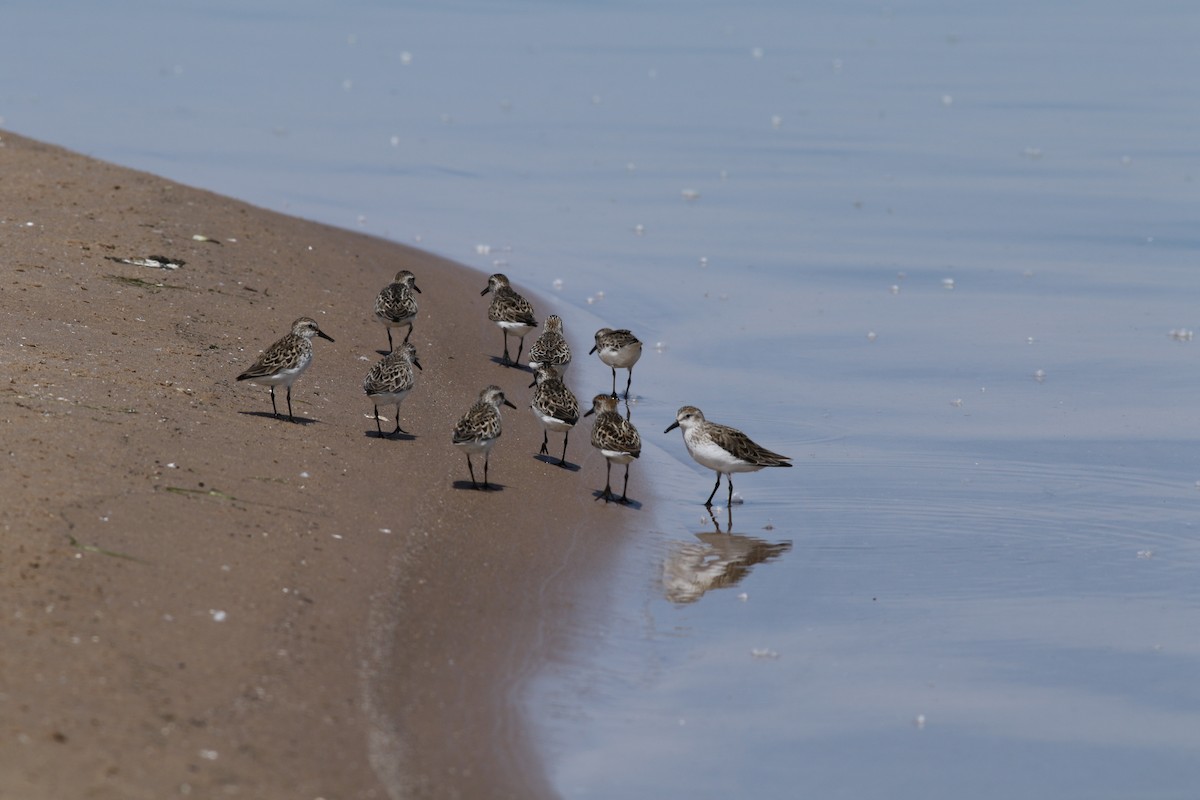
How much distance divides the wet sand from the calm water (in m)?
0.68

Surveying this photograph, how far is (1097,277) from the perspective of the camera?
2261cm

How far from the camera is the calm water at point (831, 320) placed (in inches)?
351

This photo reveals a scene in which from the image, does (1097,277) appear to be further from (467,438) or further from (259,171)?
(259,171)

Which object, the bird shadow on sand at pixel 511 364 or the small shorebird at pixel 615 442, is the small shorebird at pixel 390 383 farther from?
the bird shadow on sand at pixel 511 364

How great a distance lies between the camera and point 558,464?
1367 cm

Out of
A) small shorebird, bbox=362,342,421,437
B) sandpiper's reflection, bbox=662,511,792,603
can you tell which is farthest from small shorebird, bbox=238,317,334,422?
sandpiper's reflection, bbox=662,511,792,603

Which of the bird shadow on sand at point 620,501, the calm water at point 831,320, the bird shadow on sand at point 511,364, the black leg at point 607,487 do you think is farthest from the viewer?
the bird shadow on sand at point 511,364

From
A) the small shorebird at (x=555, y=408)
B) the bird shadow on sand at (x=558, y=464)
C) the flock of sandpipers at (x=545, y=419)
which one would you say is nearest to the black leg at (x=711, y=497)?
the flock of sandpipers at (x=545, y=419)

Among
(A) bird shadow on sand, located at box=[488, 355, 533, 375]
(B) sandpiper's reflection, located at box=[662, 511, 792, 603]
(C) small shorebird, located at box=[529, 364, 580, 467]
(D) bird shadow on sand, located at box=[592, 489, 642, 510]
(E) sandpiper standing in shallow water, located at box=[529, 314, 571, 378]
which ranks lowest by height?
(B) sandpiper's reflection, located at box=[662, 511, 792, 603]

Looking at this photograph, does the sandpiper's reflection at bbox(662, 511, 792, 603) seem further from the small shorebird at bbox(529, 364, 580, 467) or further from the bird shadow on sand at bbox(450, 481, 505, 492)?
the small shorebird at bbox(529, 364, 580, 467)

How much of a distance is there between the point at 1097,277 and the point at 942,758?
15671mm

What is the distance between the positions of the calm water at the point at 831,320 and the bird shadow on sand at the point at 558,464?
0.61m

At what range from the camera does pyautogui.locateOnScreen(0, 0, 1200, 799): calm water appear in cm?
891

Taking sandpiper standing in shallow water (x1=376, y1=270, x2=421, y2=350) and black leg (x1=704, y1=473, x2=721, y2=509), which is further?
sandpiper standing in shallow water (x1=376, y1=270, x2=421, y2=350)
